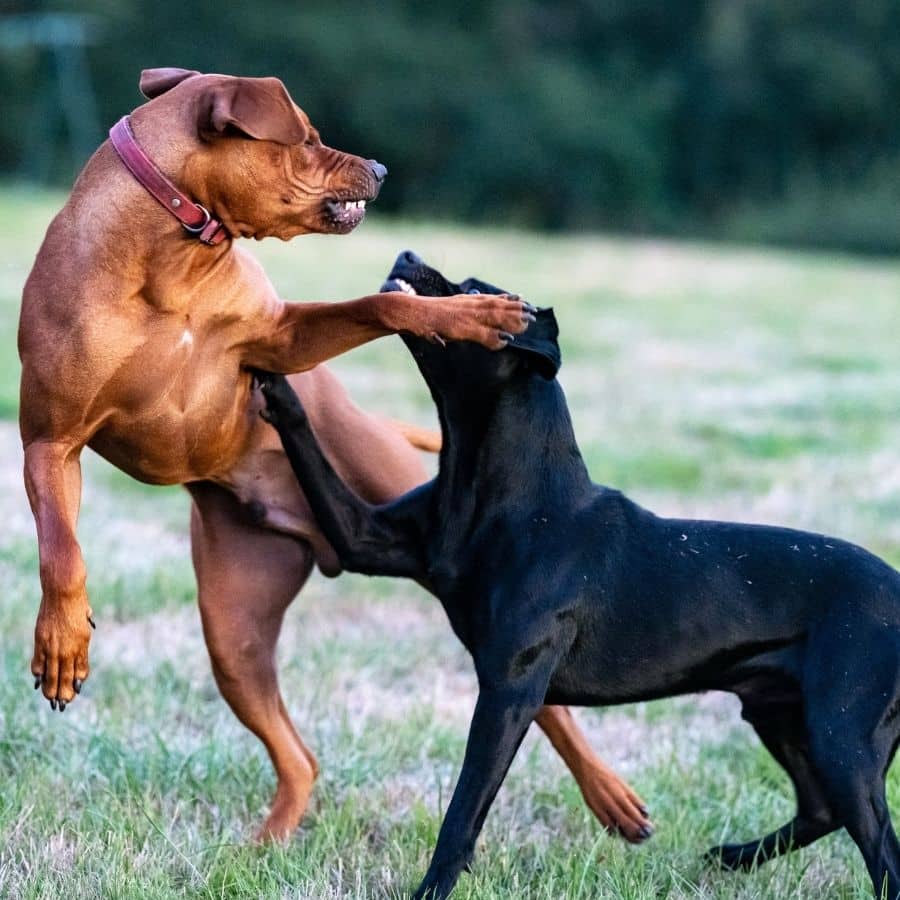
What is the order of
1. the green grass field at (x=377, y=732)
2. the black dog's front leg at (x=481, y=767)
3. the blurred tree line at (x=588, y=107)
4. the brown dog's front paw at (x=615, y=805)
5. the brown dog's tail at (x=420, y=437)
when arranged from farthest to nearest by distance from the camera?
1. the blurred tree line at (x=588, y=107)
2. the brown dog's tail at (x=420, y=437)
3. the brown dog's front paw at (x=615, y=805)
4. the green grass field at (x=377, y=732)
5. the black dog's front leg at (x=481, y=767)

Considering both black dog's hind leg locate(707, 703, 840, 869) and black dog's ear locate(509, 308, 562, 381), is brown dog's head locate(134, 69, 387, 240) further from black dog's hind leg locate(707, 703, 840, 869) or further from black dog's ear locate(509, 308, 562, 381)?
black dog's hind leg locate(707, 703, 840, 869)

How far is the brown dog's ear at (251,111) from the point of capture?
3.55m

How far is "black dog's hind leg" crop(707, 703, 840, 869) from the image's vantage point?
3.88 metres

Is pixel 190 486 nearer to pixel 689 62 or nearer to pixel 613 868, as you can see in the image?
pixel 613 868

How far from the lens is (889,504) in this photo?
767 cm

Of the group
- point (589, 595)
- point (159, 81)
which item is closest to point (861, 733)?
point (589, 595)

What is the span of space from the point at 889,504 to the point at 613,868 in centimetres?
444

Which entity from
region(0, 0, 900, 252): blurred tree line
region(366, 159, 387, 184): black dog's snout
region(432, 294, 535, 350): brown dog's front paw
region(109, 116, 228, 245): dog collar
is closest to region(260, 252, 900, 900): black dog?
region(432, 294, 535, 350): brown dog's front paw

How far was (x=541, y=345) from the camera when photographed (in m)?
3.75

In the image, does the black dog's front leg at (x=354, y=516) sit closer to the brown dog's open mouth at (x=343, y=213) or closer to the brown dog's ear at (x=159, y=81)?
the brown dog's open mouth at (x=343, y=213)

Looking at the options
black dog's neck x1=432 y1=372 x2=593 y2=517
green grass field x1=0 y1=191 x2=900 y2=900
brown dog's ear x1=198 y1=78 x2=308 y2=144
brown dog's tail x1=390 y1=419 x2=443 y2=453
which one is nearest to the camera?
brown dog's ear x1=198 y1=78 x2=308 y2=144

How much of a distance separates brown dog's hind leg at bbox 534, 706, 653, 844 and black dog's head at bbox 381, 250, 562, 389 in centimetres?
92

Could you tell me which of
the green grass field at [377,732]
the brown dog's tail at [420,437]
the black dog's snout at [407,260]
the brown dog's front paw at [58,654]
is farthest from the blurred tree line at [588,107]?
the brown dog's front paw at [58,654]

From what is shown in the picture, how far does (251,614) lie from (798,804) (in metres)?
1.51
